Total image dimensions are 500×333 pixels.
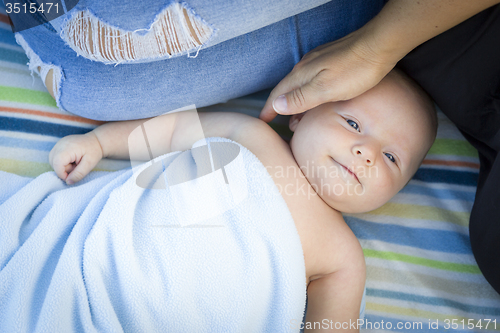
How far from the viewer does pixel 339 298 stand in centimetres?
95

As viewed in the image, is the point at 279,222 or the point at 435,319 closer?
the point at 279,222

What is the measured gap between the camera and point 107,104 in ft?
3.12

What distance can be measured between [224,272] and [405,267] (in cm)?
60

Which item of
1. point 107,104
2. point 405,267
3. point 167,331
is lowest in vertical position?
point 405,267

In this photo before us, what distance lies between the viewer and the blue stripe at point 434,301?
0.99 metres

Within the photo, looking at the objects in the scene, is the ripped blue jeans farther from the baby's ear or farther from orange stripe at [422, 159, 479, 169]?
orange stripe at [422, 159, 479, 169]

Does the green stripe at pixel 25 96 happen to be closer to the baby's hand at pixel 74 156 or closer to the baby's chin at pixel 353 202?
the baby's hand at pixel 74 156

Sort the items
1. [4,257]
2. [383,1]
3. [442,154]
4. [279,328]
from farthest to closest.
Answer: [442,154] < [383,1] < [279,328] < [4,257]

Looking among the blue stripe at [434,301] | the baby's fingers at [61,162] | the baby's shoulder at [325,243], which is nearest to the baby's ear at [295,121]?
A: the baby's shoulder at [325,243]

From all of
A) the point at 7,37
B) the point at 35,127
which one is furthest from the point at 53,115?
the point at 7,37

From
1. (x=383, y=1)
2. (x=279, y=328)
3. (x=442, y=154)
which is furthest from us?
(x=442, y=154)

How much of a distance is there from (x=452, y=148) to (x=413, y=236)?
1.04 ft

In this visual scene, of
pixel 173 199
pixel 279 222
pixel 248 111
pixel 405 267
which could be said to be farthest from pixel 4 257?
pixel 405 267

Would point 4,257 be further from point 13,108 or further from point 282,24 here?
point 282,24
